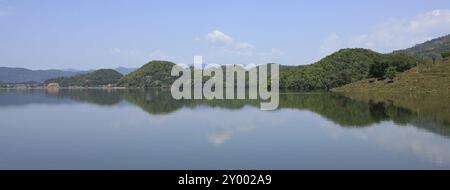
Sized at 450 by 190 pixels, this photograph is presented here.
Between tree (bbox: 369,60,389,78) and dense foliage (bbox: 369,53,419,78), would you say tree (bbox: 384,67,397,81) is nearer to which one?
tree (bbox: 369,60,389,78)

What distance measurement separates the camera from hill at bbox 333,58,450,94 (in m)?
75.7

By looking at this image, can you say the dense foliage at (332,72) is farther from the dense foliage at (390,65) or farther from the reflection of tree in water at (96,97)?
the reflection of tree in water at (96,97)

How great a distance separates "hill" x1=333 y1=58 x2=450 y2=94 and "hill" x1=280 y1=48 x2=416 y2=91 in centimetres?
1689

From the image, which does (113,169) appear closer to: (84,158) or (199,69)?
(84,158)

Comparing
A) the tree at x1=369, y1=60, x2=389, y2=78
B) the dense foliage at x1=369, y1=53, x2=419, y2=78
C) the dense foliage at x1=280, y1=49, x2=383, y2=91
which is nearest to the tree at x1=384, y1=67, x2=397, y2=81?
the tree at x1=369, y1=60, x2=389, y2=78

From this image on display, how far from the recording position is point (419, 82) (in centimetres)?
8031

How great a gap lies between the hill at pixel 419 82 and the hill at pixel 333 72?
16.9 metres

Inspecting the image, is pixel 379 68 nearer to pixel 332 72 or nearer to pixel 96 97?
pixel 332 72

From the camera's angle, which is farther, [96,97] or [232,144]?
[96,97]

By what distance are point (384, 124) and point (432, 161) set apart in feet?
45.7

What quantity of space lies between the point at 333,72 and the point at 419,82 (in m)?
40.2

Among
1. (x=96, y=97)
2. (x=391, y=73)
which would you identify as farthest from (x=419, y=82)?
(x=96, y=97)

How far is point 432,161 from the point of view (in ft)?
55.7

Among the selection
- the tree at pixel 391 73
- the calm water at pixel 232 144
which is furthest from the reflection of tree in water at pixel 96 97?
the tree at pixel 391 73
